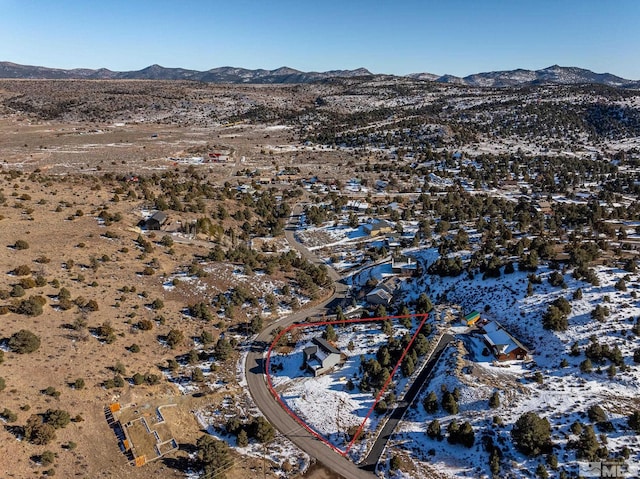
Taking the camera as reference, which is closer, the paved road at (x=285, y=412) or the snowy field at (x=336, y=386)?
the paved road at (x=285, y=412)

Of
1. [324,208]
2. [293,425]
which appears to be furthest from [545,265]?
[324,208]

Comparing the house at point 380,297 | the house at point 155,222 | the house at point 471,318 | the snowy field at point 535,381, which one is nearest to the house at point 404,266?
the house at point 380,297

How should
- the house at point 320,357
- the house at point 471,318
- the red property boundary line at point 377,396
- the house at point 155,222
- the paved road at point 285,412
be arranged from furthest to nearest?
the house at point 155,222, the house at point 471,318, the house at point 320,357, the red property boundary line at point 377,396, the paved road at point 285,412

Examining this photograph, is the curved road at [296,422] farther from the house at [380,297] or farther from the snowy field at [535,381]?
the house at [380,297]

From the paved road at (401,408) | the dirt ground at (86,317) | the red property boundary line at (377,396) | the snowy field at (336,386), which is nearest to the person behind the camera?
the dirt ground at (86,317)

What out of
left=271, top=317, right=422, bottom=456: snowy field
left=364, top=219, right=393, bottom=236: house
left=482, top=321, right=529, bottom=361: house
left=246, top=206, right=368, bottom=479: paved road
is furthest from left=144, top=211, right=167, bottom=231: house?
left=482, top=321, right=529, bottom=361: house

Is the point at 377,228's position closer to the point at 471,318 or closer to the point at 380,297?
the point at 380,297

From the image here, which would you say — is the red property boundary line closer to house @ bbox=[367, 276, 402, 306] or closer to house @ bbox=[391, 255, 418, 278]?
house @ bbox=[367, 276, 402, 306]

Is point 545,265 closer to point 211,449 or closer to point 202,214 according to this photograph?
point 211,449
